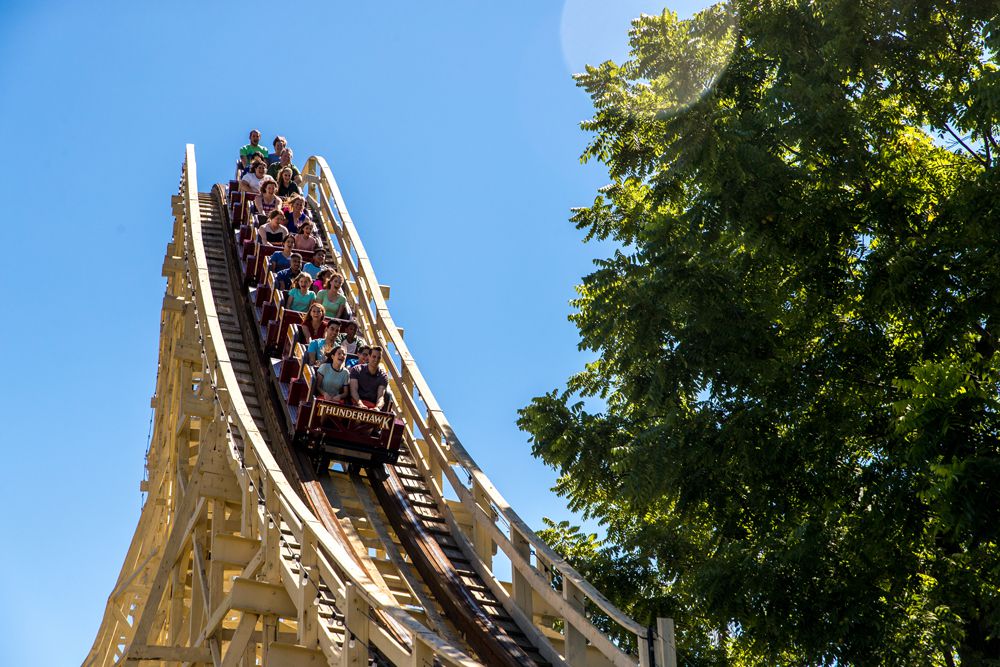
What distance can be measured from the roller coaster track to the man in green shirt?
4.74 meters

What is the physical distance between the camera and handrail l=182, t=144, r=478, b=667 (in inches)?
347

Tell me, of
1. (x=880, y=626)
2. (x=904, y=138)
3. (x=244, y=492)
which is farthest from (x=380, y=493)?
(x=904, y=138)

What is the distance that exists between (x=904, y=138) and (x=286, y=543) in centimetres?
686

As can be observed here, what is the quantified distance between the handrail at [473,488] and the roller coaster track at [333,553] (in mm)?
24

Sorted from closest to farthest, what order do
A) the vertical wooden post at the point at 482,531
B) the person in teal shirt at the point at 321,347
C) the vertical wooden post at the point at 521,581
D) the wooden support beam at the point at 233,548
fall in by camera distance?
the vertical wooden post at the point at 521,581
the wooden support beam at the point at 233,548
the vertical wooden post at the point at 482,531
the person in teal shirt at the point at 321,347

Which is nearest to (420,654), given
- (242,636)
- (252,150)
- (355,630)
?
(355,630)

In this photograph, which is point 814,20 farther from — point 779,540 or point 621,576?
point 621,576

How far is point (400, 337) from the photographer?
15.9m

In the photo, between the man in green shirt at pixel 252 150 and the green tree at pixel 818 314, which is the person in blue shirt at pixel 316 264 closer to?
the man in green shirt at pixel 252 150

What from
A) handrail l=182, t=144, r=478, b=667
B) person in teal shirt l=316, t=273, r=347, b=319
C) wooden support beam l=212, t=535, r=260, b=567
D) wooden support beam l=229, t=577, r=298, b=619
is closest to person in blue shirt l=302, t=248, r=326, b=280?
person in teal shirt l=316, t=273, r=347, b=319

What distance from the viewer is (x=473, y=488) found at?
1274 centimetres

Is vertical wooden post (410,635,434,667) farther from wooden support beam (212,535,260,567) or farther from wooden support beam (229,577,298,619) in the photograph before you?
wooden support beam (212,535,260,567)

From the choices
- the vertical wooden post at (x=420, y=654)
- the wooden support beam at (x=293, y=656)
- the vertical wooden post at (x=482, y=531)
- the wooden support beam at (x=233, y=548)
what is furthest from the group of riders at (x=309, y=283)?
the vertical wooden post at (x=420, y=654)

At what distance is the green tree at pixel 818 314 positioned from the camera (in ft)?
32.9
